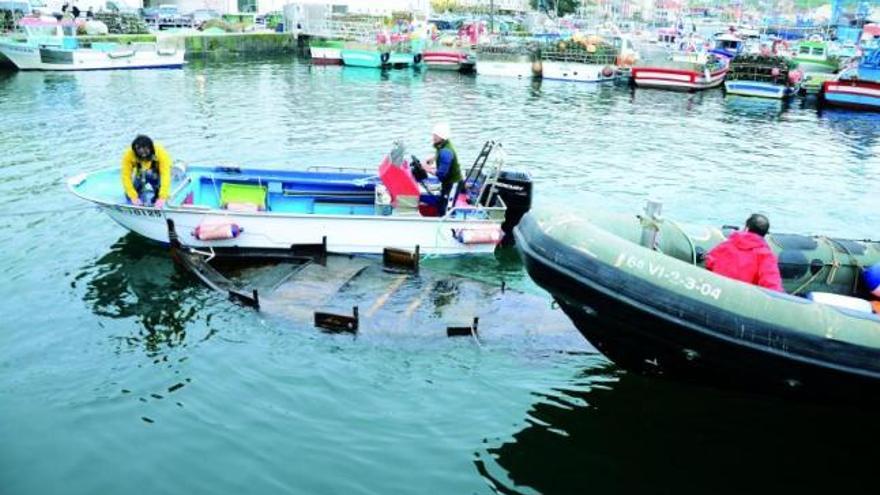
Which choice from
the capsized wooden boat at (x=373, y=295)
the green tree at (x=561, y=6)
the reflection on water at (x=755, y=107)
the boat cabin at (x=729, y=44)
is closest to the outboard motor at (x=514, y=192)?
the capsized wooden boat at (x=373, y=295)

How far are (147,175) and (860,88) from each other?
104 ft

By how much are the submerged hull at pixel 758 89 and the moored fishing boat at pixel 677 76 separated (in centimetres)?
166

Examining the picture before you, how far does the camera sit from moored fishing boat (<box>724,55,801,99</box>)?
3431 cm

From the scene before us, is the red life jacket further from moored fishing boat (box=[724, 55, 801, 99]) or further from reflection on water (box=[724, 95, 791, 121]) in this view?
moored fishing boat (box=[724, 55, 801, 99])

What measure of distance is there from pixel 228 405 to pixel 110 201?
517 centimetres

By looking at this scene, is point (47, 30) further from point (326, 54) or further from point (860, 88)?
point (860, 88)

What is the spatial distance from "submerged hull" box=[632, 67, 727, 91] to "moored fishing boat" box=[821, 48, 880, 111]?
611cm

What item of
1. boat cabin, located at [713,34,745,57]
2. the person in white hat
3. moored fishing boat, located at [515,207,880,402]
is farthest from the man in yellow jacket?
boat cabin, located at [713,34,745,57]

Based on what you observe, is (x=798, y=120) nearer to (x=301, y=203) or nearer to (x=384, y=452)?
(x=301, y=203)

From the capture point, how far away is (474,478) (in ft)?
21.2

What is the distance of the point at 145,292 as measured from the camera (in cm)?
1003

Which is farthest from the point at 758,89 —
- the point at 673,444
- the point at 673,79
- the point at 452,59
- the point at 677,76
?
the point at 673,444

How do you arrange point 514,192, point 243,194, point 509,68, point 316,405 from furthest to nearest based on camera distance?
point 509,68 → point 243,194 → point 514,192 → point 316,405

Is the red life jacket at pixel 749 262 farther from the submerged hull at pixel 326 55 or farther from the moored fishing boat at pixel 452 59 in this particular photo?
the submerged hull at pixel 326 55
